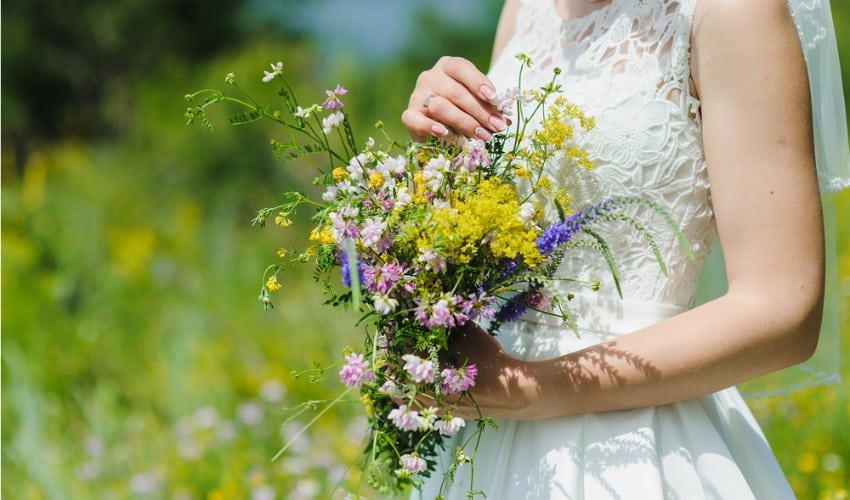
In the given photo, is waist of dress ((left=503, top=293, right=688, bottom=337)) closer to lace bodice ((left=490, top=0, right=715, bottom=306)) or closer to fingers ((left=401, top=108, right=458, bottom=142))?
lace bodice ((left=490, top=0, right=715, bottom=306))

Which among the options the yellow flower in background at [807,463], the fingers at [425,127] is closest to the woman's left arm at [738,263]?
the fingers at [425,127]

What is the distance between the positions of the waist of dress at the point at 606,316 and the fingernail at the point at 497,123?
36 cm

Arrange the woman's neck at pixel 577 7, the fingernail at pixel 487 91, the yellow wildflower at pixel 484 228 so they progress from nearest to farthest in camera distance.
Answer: the yellow wildflower at pixel 484 228 → the fingernail at pixel 487 91 → the woman's neck at pixel 577 7

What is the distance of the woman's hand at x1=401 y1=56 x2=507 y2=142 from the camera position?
4.75 feet

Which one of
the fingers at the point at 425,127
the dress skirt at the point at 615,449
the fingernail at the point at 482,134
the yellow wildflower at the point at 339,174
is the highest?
the fingers at the point at 425,127

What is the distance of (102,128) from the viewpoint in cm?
991

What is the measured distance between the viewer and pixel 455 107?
1.48 meters

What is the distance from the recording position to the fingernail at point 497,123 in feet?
4.70

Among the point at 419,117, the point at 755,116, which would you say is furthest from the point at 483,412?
the point at 755,116

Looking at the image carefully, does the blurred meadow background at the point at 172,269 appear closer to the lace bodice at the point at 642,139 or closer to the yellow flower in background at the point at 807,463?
the yellow flower in background at the point at 807,463

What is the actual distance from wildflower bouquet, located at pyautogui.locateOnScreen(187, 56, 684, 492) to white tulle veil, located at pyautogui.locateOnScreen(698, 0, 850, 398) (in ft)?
1.59

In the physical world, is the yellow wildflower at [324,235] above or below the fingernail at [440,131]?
below

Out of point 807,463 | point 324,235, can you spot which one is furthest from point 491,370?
point 807,463

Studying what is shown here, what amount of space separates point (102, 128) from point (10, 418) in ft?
21.6
